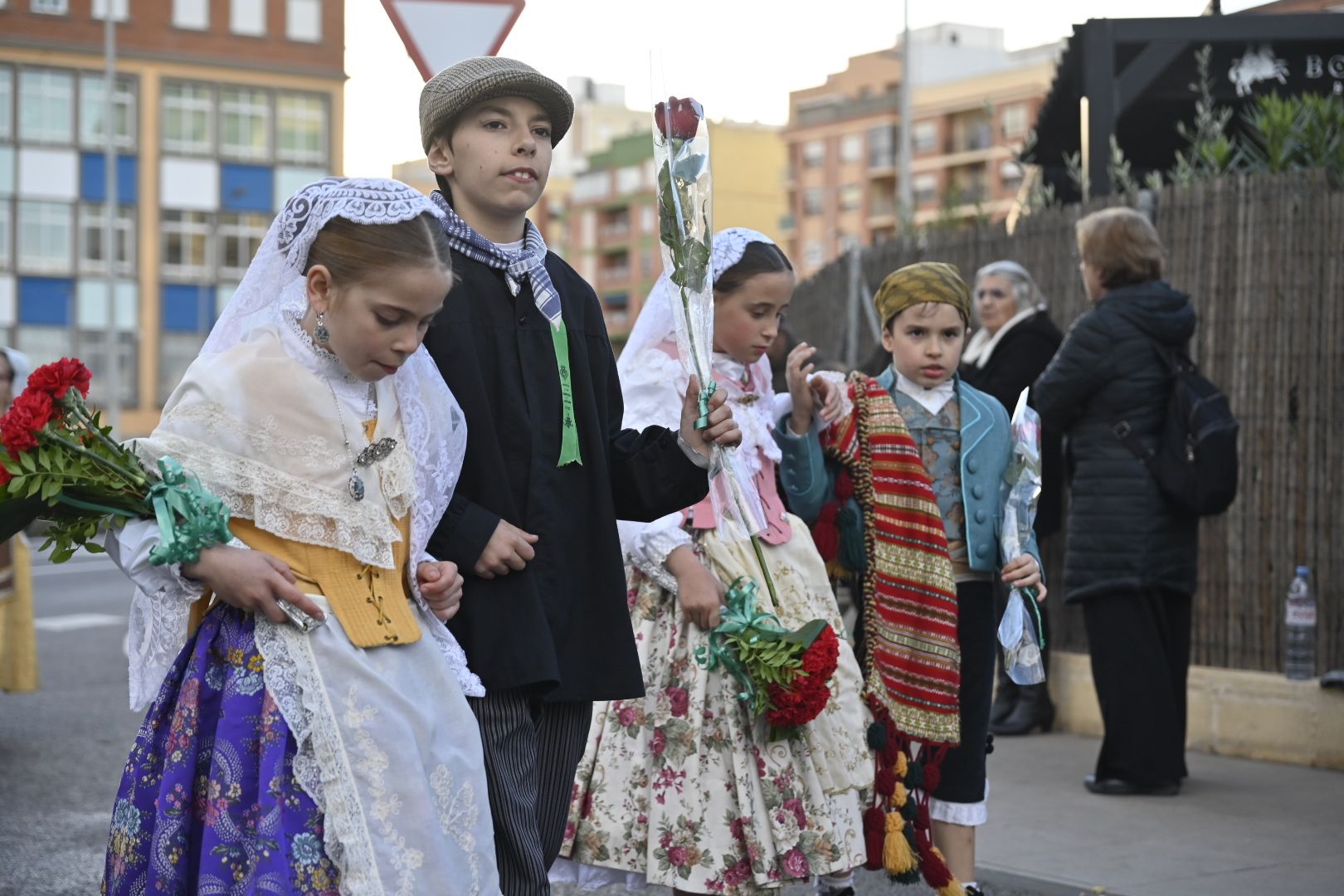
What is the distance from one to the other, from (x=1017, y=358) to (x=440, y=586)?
4.95 m

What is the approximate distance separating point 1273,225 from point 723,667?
4310 millimetres

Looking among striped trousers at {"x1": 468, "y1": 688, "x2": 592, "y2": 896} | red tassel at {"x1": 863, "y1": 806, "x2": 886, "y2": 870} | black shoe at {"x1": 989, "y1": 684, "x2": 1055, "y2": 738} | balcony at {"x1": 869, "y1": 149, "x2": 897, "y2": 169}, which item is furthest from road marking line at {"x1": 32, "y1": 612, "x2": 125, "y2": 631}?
balcony at {"x1": 869, "y1": 149, "x2": 897, "y2": 169}

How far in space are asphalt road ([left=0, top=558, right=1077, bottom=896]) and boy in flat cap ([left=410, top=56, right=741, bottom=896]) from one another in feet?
7.27

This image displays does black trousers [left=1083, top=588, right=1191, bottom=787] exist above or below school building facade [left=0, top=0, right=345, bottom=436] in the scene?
below

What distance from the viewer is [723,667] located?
14.1ft

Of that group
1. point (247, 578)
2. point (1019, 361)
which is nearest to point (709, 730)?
point (247, 578)

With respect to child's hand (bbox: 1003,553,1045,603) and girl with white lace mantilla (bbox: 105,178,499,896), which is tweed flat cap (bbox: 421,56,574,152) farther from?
child's hand (bbox: 1003,553,1045,603)

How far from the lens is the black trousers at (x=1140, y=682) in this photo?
21.8 feet

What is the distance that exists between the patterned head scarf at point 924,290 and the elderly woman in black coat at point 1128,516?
6.04 feet

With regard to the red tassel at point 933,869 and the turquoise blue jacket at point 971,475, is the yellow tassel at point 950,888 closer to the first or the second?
the red tassel at point 933,869

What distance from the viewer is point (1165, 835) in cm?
601

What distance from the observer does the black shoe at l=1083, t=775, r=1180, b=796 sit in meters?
6.69

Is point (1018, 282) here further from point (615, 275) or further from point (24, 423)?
point (615, 275)

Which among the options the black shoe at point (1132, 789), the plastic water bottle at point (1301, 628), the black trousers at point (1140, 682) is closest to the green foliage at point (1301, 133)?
the plastic water bottle at point (1301, 628)
